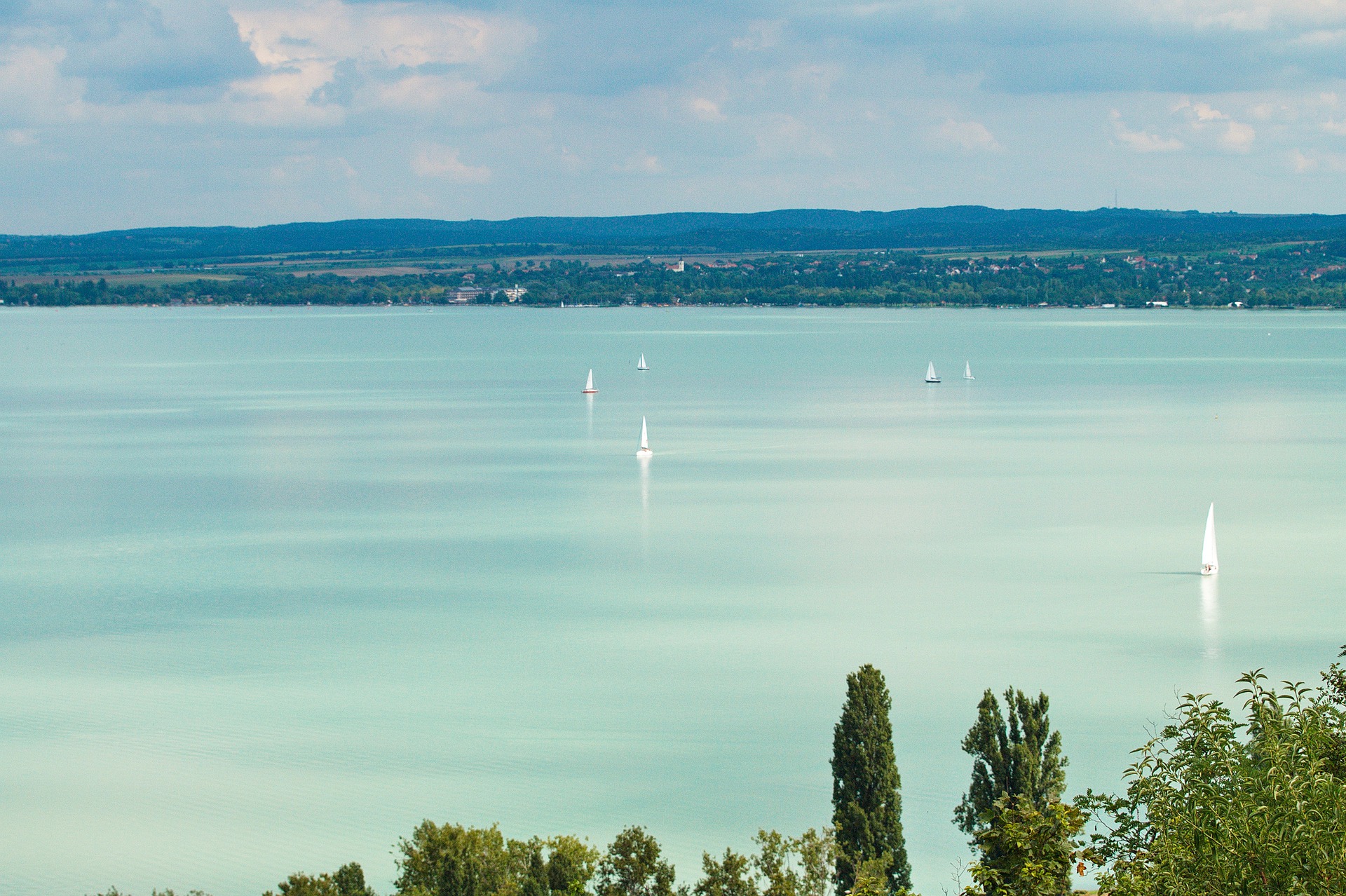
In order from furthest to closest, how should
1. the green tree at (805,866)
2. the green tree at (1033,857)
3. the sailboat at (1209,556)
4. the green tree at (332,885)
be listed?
the sailboat at (1209,556) → the green tree at (332,885) → the green tree at (805,866) → the green tree at (1033,857)

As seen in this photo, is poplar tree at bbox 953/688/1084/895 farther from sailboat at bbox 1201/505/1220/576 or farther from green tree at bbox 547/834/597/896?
sailboat at bbox 1201/505/1220/576

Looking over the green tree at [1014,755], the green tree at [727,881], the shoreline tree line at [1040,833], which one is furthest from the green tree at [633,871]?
the green tree at [1014,755]

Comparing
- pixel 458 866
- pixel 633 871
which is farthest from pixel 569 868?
pixel 458 866

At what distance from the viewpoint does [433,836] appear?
60.5 ft

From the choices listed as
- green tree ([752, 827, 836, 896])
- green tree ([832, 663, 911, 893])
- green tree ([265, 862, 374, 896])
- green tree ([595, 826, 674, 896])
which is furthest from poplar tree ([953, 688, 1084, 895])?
green tree ([265, 862, 374, 896])

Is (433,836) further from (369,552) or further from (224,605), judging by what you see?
(369,552)

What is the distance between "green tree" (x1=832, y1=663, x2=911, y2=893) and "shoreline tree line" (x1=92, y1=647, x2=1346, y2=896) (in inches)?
0.7

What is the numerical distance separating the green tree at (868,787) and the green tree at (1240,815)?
14.1ft

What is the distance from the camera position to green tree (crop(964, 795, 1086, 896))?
12816mm

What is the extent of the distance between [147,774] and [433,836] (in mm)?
8775

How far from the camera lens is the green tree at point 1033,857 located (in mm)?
12816

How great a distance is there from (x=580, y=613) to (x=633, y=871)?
19.0 m

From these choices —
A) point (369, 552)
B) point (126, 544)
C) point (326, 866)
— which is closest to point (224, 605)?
point (369, 552)

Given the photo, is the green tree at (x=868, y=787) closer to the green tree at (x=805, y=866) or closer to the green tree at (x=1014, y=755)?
the green tree at (x=805, y=866)
